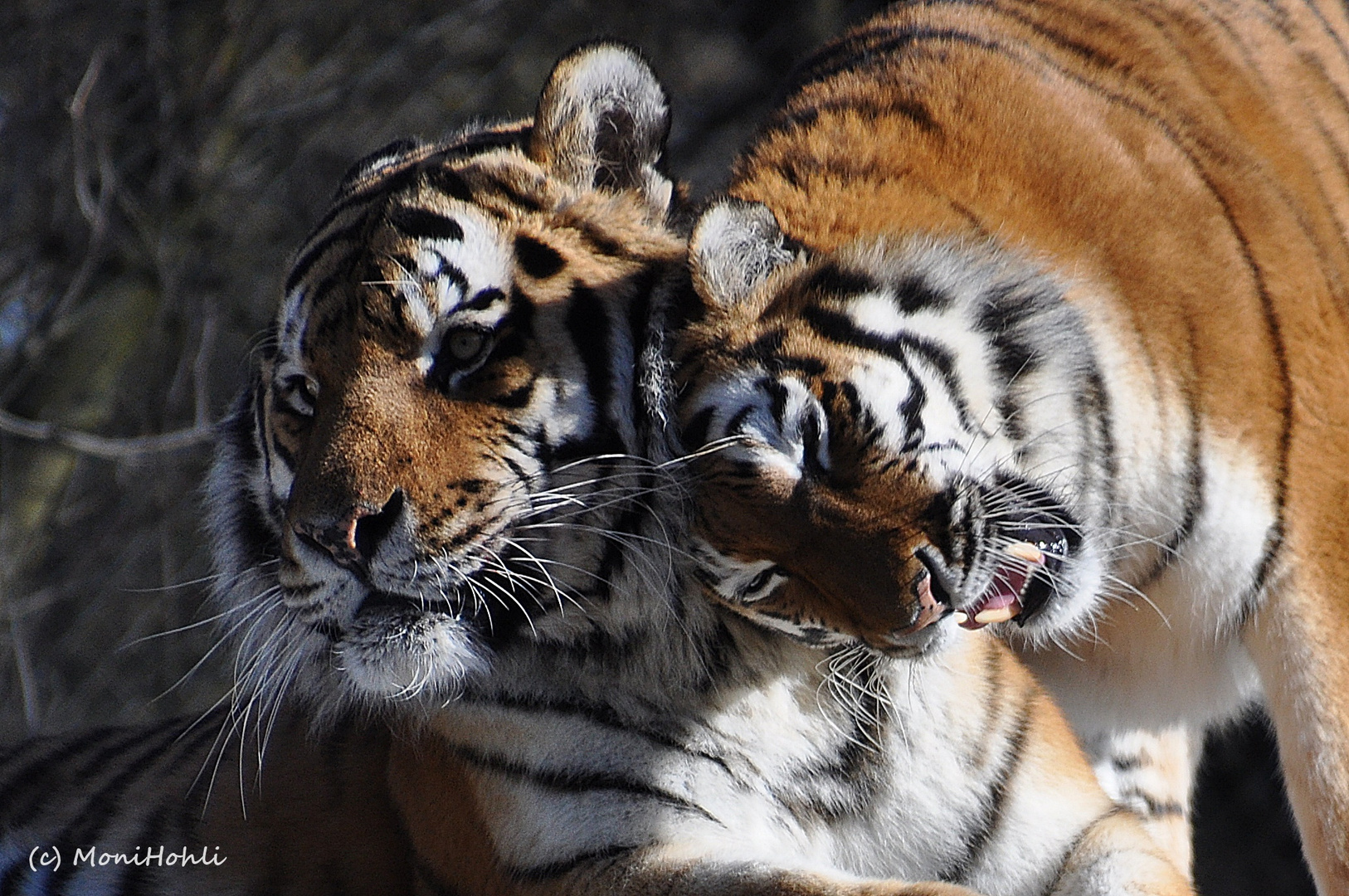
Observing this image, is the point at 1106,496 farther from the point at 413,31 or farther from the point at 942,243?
the point at 413,31

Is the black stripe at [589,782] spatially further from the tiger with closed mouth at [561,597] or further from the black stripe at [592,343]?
the black stripe at [592,343]

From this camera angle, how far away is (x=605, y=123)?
4.14ft

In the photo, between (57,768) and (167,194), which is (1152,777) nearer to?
(57,768)

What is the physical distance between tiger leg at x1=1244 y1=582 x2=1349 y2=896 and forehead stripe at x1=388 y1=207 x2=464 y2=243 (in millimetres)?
765

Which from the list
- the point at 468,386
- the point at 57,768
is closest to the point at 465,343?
A: the point at 468,386

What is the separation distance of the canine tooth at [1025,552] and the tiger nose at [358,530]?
1.53 ft

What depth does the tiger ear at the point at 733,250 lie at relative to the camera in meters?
1.11

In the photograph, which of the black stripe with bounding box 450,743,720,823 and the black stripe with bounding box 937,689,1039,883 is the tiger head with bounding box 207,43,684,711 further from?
the black stripe with bounding box 937,689,1039,883

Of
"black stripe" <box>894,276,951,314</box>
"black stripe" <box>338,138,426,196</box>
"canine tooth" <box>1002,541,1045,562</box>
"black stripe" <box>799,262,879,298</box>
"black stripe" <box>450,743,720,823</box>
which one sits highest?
"black stripe" <box>338,138,426,196</box>

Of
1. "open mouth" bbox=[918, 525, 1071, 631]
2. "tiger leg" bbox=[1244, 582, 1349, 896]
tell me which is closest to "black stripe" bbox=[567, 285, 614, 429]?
"open mouth" bbox=[918, 525, 1071, 631]

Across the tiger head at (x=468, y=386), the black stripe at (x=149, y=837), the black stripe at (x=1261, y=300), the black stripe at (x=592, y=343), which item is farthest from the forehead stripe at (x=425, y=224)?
the black stripe at (x=149, y=837)

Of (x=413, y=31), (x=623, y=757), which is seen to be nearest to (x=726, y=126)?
(x=413, y=31)

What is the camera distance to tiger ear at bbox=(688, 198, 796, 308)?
111cm

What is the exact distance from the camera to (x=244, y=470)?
4.65ft
